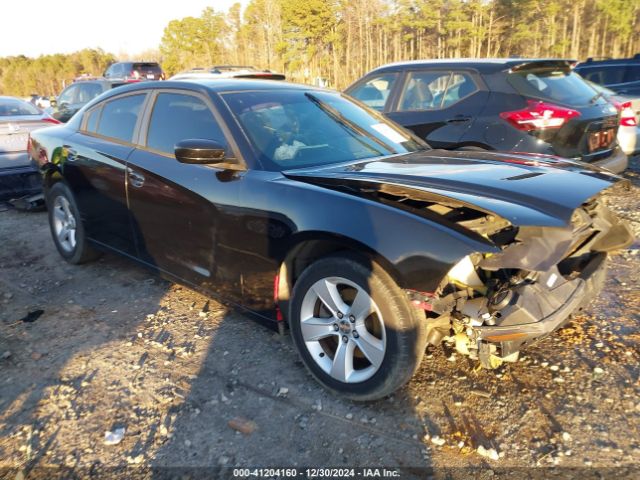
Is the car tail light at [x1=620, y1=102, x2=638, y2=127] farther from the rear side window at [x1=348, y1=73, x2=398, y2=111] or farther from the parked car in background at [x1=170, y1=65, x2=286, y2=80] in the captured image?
the parked car in background at [x1=170, y1=65, x2=286, y2=80]

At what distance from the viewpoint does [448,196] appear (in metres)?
2.23

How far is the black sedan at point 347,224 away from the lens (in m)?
2.22

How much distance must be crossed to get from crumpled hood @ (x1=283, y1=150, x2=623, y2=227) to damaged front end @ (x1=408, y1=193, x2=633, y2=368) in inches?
4.7

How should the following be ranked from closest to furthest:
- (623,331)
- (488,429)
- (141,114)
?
(488,429)
(623,331)
(141,114)

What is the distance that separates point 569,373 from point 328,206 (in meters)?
1.64

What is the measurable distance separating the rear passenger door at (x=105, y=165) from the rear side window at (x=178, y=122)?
0.26m

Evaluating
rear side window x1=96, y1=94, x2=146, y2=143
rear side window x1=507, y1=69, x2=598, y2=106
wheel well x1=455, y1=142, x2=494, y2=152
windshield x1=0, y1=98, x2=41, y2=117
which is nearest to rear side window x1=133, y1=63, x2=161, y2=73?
windshield x1=0, y1=98, x2=41, y2=117

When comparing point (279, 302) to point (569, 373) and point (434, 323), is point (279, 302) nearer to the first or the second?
point (434, 323)

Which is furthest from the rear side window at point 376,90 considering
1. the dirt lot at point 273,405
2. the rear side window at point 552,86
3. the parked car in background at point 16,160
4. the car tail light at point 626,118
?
the parked car in background at point 16,160

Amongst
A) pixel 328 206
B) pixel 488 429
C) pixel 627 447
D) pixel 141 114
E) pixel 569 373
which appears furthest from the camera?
pixel 141 114

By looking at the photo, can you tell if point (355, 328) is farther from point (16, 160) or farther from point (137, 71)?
point (137, 71)

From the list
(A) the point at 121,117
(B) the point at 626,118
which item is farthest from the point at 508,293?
(B) the point at 626,118

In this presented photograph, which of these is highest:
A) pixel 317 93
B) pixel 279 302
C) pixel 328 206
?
pixel 317 93

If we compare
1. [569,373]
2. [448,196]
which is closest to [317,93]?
[448,196]
